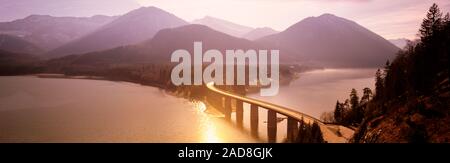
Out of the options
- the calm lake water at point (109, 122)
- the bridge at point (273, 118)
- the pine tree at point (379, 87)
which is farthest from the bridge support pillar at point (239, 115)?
the pine tree at point (379, 87)

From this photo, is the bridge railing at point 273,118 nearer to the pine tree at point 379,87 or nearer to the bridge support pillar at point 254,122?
the bridge support pillar at point 254,122

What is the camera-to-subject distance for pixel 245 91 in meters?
154

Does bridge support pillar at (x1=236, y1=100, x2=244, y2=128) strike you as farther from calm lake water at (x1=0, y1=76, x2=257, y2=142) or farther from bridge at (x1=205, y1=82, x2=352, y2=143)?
calm lake water at (x1=0, y1=76, x2=257, y2=142)

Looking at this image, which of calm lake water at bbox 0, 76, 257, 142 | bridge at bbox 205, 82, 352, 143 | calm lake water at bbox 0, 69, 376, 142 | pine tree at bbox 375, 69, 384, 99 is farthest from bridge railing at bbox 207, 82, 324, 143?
pine tree at bbox 375, 69, 384, 99

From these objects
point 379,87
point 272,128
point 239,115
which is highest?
point 379,87

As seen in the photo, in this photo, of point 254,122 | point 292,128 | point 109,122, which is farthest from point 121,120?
point 292,128

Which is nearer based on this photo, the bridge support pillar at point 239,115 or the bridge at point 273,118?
the bridge at point 273,118

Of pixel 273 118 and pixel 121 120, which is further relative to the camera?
pixel 121 120

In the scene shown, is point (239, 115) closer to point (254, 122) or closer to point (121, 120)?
point (254, 122)

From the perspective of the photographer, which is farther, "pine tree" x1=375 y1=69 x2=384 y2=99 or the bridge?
"pine tree" x1=375 y1=69 x2=384 y2=99

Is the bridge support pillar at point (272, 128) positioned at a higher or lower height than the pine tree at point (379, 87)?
lower

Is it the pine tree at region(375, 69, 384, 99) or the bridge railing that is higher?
the pine tree at region(375, 69, 384, 99)
